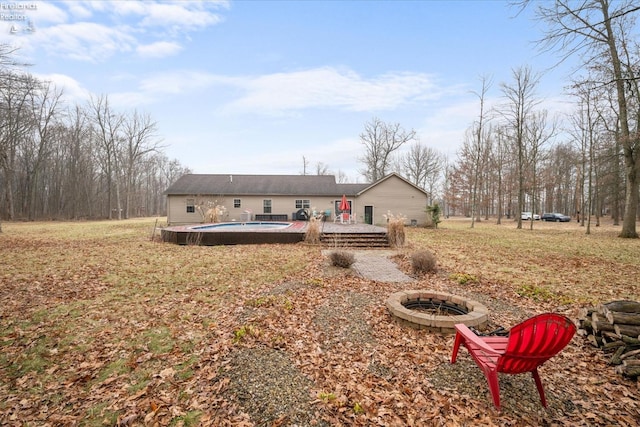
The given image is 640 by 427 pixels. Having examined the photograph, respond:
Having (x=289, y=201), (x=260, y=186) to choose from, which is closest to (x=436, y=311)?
(x=289, y=201)

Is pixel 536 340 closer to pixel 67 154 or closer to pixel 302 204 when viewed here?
pixel 302 204

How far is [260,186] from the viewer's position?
23453mm

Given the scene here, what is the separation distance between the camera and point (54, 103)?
28.0 metres

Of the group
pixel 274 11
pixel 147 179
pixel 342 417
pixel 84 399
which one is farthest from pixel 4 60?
pixel 147 179

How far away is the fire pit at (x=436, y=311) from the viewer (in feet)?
12.7

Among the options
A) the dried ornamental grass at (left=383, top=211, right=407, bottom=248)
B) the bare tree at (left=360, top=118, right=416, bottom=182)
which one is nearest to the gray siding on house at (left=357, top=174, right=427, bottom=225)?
the dried ornamental grass at (left=383, top=211, right=407, bottom=248)

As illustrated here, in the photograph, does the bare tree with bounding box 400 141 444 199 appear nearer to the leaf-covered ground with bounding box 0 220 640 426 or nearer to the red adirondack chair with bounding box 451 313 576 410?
the leaf-covered ground with bounding box 0 220 640 426

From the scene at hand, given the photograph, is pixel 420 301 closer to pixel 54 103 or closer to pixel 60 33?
pixel 60 33

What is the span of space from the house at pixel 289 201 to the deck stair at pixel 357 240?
964cm

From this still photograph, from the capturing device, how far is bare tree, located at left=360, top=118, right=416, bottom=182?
3650 centimetres

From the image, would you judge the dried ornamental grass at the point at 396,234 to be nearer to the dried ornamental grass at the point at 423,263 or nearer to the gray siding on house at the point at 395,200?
the dried ornamental grass at the point at 423,263

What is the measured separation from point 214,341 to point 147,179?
5444 cm

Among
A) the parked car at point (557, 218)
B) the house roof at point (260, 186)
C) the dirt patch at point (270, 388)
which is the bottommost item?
the dirt patch at point (270, 388)

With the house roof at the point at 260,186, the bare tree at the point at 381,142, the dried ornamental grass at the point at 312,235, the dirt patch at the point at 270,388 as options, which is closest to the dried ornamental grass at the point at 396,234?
the dried ornamental grass at the point at 312,235
